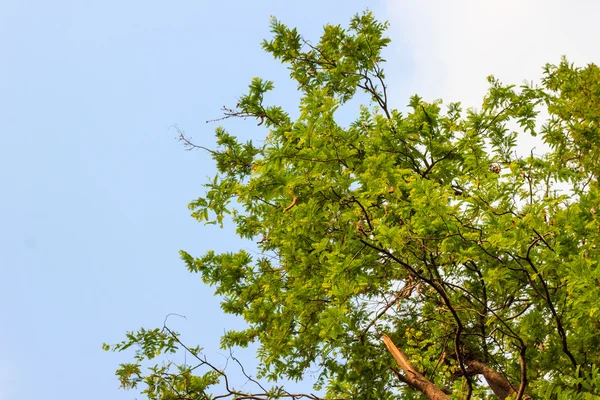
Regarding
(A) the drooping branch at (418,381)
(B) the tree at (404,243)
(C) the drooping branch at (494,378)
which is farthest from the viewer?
(C) the drooping branch at (494,378)

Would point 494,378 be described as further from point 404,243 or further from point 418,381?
point 404,243

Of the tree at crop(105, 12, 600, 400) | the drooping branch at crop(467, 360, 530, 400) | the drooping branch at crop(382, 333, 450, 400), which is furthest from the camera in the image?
the drooping branch at crop(467, 360, 530, 400)

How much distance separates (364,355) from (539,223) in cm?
435

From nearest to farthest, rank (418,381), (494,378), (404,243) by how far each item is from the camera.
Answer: (404,243)
(418,381)
(494,378)

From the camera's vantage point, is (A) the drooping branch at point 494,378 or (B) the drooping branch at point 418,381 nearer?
(B) the drooping branch at point 418,381

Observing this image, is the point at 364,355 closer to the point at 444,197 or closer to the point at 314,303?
the point at 314,303

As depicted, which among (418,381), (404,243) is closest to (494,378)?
(418,381)

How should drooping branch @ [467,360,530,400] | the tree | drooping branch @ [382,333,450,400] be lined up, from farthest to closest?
drooping branch @ [467,360,530,400] → drooping branch @ [382,333,450,400] → the tree

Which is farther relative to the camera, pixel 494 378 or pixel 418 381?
pixel 494 378

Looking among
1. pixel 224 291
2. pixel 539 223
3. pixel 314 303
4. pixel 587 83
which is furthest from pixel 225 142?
pixel 587 83

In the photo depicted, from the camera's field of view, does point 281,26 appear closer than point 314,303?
No

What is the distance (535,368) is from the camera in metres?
6.49

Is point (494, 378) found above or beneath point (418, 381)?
beneath

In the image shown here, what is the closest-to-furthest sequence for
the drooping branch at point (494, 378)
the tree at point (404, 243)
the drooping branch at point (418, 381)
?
the tree at point (404, 243) < the drooping branch at point (418, 381) < the drooping branch at point (494, 378)
